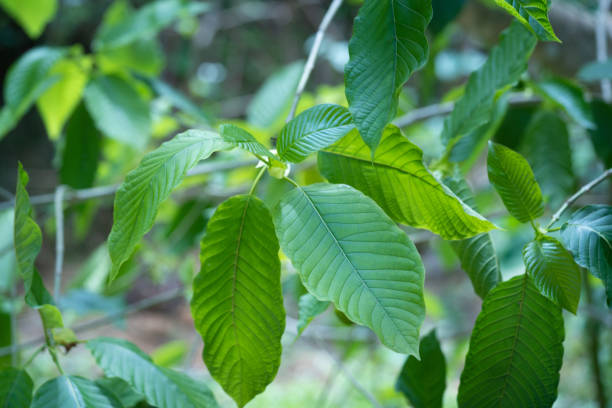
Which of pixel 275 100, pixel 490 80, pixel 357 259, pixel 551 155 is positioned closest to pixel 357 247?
pixel 357 259

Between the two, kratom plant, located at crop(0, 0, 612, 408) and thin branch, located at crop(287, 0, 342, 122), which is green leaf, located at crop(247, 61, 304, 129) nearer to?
thin branch, located at crop(287, 0, 342, 122)

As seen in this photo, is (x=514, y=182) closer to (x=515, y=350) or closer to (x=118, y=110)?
(x=515, y=350)

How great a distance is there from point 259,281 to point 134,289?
4.70 metres

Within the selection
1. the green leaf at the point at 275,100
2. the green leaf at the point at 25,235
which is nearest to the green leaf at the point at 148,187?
the green leaf at the point at 25,235

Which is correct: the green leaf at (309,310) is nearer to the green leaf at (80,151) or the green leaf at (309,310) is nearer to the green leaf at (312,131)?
the green leaf at (312,131)

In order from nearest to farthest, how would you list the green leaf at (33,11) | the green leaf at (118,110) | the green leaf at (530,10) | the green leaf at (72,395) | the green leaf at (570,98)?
the green leaf at (530,10) → the green leaf at (72,395) → the green leaf at (570,98) → the green leaf at (118,110) → the green leaf at (33,11)

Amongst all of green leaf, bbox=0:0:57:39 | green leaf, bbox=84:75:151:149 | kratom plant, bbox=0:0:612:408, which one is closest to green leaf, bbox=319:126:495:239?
kratom plant, bbox=0:0:612:408

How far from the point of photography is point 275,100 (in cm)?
125

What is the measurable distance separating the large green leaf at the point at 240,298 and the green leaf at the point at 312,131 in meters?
0.05

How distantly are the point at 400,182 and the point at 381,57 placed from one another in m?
0.11

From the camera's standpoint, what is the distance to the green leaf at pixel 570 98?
2.31 feet

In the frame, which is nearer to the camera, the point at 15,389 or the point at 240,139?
the point at 240,139

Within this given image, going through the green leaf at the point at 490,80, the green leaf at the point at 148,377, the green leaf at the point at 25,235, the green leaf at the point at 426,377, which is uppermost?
the green leaf at the point at 490,80

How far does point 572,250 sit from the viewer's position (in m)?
0.39
